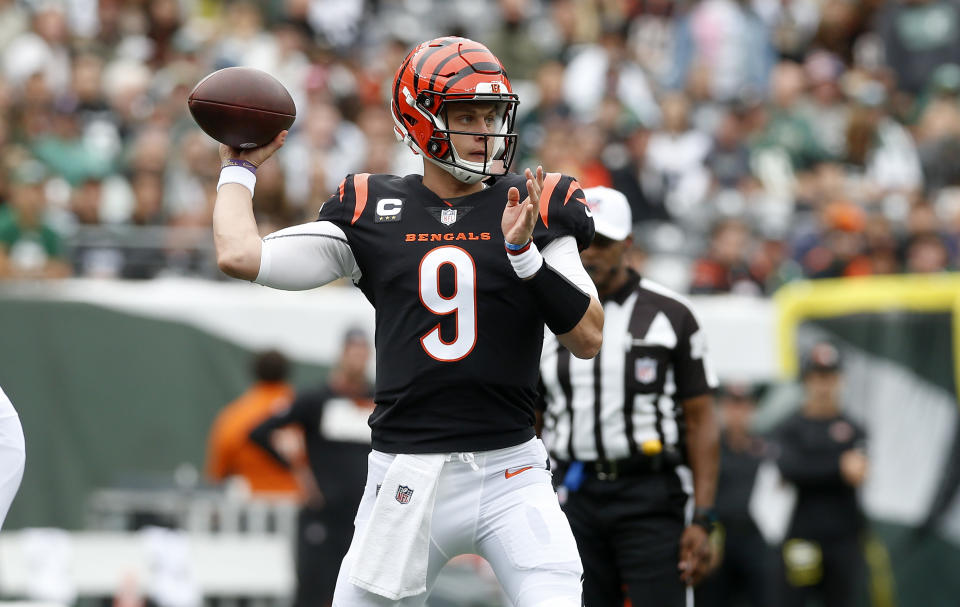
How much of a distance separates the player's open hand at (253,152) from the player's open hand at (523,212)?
734mm

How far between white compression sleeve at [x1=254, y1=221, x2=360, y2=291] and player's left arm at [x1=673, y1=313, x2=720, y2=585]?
1809mm

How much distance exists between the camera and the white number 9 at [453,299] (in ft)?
13.7

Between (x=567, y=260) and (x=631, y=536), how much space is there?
167 centimetres

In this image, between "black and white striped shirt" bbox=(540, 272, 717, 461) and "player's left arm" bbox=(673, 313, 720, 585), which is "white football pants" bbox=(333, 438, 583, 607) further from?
"player's left arm" bbox=(673, 313, 720, 585)

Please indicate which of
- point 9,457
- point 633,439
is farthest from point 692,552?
point 9,457

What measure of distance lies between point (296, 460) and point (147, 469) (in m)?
1.49

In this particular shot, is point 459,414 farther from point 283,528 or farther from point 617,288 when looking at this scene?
point 283,528

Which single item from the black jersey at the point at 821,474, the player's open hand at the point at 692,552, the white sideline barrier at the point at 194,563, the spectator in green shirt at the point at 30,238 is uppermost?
the spectator in green shirt at the point at 30,238

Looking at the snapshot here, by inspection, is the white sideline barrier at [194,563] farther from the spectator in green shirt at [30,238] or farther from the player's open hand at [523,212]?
the player's open hand at [523,212]

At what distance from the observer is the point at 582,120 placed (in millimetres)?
13188

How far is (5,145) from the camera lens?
11.6 metres

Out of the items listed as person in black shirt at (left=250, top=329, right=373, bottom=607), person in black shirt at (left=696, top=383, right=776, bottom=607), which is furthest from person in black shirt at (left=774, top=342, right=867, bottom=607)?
person in black shirt at (left=250, top=329, right=373, bottom=607)

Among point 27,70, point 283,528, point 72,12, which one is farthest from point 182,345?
point 72,12

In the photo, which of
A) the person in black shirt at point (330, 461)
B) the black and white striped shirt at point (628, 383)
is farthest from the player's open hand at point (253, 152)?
the person in black shirt at point (330, 461)
